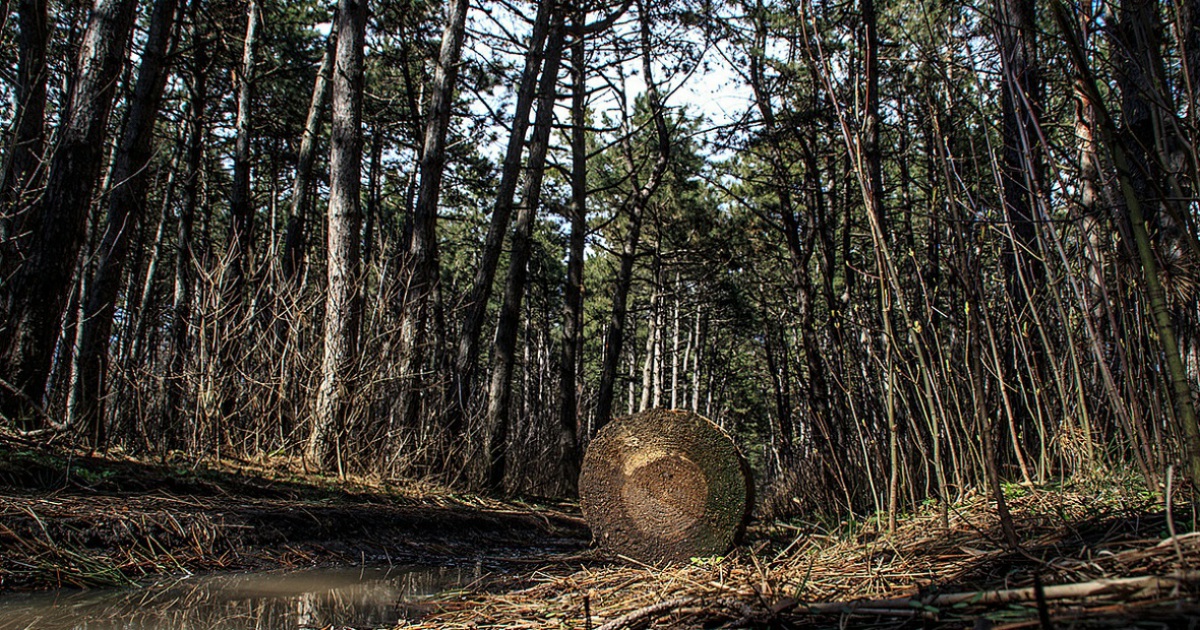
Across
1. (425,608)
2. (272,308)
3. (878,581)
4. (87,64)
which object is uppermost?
(87,64)

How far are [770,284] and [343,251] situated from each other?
4.21 metres

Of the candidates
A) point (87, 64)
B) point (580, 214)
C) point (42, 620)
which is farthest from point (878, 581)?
point (580, 214)

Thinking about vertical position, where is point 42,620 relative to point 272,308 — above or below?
below

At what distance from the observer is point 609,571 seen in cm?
326

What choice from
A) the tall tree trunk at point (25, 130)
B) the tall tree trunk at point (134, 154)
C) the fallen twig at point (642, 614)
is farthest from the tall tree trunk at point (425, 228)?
the fallen twig at point (642, 614)

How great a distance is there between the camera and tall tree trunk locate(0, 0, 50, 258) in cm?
304

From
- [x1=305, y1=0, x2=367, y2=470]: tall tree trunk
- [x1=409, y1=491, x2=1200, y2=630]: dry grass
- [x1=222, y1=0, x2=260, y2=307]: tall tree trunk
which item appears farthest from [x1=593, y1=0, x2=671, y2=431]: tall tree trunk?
[x1=409, y1=491, x2=1200, y2=630]: dry grass

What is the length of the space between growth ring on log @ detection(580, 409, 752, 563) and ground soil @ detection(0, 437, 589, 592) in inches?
26.5

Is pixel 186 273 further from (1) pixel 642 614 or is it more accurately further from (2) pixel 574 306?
(1) pixel 642 614

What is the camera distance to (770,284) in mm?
6652

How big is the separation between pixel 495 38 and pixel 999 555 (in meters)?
10.4

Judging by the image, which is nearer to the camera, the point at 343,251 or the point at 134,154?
the point at 134,154

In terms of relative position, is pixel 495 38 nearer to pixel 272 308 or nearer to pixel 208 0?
pixel 208 0

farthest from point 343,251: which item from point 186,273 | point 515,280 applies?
point 186,273
